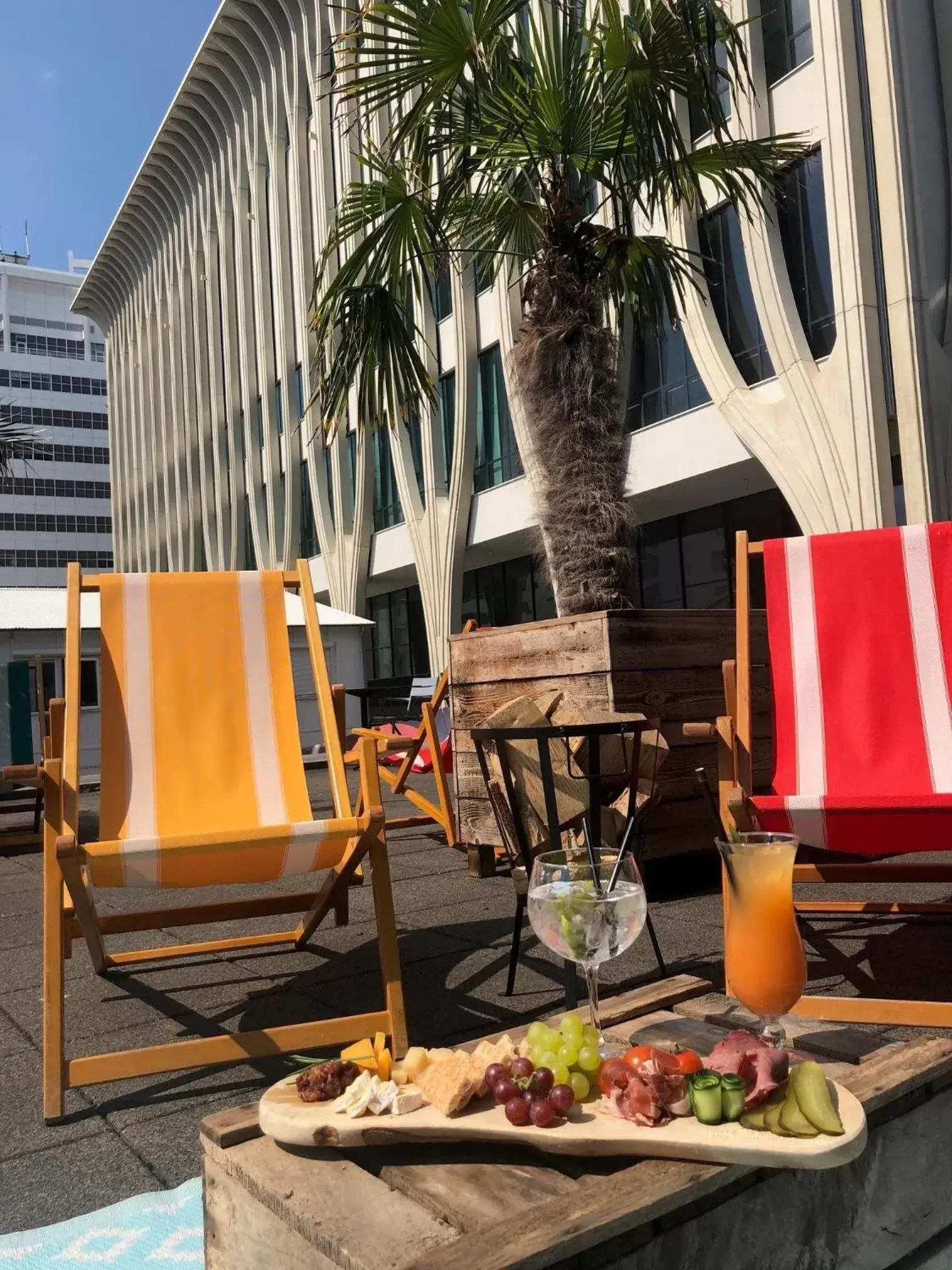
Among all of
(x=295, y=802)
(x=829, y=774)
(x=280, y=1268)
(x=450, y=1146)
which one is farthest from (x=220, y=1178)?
(x=829, y=774)

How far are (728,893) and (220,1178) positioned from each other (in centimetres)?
106

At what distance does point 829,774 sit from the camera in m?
2.77

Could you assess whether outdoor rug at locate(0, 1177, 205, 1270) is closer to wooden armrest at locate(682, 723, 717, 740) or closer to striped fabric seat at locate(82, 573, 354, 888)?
striped fabric seat at locate(82, 573, 354, 888)

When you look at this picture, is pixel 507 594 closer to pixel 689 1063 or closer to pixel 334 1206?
pixel 689 1063

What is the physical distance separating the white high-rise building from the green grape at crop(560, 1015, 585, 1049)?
218 ft

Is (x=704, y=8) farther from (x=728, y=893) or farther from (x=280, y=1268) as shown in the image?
(x=280, y=1268)

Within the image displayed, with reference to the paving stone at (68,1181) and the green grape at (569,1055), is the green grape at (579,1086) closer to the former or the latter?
the green grape at (569,1055)

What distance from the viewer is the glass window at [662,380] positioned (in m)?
14.2

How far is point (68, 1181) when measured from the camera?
1896 mm

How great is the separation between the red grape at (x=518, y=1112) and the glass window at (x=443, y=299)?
64.0 ft

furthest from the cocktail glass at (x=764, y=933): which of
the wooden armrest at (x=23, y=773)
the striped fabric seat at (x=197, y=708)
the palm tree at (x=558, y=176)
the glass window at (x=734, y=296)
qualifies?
the glass window at (x=734, y=296)

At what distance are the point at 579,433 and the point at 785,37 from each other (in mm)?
10115

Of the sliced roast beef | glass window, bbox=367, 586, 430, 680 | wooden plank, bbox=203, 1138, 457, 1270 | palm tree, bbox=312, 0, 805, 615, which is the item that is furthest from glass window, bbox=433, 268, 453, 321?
wooden plank, bbox=203, 1138, 457, 1270

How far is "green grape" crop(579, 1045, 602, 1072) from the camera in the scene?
137cm
